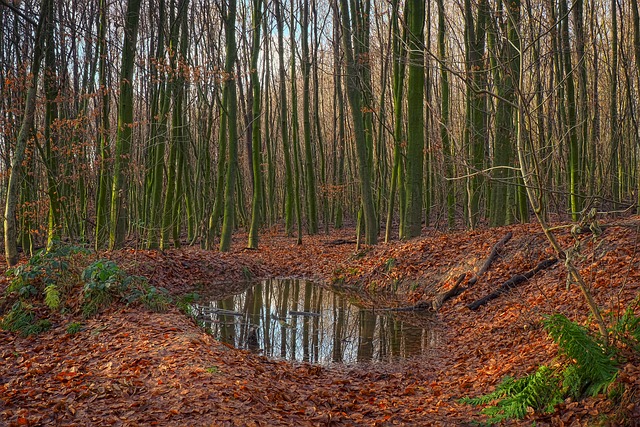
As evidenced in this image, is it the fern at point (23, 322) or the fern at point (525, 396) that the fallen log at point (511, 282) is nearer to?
the fern at point (525, 396)

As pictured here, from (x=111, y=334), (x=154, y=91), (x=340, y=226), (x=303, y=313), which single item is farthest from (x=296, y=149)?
(x=111, y=334)

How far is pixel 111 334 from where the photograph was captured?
266 inches

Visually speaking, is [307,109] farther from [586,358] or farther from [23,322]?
[586,358]

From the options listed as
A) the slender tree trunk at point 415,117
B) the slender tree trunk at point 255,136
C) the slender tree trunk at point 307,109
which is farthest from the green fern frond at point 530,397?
the slender tree trunk at point 307,109

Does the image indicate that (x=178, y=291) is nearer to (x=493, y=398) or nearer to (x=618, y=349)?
(x=493, y=398)

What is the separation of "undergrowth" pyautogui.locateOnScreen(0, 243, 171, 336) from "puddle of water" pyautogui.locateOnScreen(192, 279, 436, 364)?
4.18 feet

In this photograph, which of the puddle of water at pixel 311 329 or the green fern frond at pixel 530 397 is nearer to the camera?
the green fern frond at pixel 530 397

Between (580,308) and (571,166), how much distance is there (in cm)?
707

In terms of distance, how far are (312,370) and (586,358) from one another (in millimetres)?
3350

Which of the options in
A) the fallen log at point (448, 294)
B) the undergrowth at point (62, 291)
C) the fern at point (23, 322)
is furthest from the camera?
the fallen log at point (448, 294)

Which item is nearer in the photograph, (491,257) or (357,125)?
(491,257)

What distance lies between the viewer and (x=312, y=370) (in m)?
6.73

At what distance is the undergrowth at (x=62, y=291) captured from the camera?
7514mm

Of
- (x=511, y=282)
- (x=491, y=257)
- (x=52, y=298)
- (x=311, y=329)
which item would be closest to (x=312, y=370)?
(x=311, y=329)
